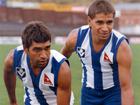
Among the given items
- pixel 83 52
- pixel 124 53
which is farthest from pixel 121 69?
pixel 83 52

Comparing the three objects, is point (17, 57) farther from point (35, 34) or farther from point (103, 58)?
point (103, 58)

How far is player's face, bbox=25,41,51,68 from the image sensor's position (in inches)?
204

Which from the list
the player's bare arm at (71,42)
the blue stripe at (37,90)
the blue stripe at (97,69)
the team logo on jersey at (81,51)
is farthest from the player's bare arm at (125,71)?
the blue stripe at (37,90)

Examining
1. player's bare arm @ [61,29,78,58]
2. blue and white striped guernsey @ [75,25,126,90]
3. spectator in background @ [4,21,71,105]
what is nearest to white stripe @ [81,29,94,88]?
blue and white striped guernsey @ [75,25,126,90]

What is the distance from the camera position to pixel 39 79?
18.4ft

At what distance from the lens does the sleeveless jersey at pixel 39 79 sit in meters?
5.51

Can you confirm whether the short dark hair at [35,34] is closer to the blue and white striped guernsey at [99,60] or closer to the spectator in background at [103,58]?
the spectator in background at [103,58]

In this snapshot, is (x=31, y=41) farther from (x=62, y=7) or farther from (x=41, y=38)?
→ (x=62, y=7)

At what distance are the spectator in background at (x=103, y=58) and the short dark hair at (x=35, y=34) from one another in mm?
782

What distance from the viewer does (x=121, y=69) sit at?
587cm

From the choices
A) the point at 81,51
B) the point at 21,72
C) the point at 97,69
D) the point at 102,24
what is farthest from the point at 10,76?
the point at 102,24

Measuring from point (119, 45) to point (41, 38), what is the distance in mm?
1111

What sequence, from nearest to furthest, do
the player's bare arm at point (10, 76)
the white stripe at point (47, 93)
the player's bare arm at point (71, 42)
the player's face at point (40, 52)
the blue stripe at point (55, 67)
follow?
1. the player's face at point (40, 52)
2. the blue stripe at point (55, 67)
3. the white stripe at point (47, 93)
4. the player's bare arm at point (10, 76)
5. the player's bare arm at point (71, 42)

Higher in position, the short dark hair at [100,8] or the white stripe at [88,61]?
the short dark hair at [100,8]
